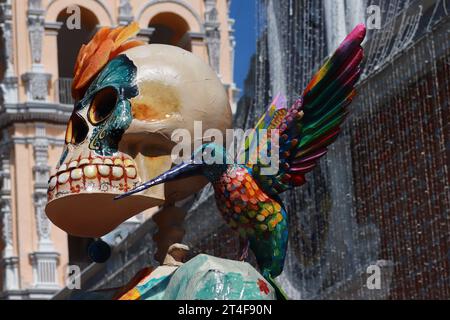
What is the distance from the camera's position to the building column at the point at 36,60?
2547 centimetres

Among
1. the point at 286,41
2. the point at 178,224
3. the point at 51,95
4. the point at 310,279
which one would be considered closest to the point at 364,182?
the point at 310,279

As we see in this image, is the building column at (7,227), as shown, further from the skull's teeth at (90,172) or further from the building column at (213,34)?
the skull's teeth at (90,172)

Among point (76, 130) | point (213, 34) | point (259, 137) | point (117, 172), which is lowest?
point (117, 172)

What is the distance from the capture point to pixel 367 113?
14.1 m

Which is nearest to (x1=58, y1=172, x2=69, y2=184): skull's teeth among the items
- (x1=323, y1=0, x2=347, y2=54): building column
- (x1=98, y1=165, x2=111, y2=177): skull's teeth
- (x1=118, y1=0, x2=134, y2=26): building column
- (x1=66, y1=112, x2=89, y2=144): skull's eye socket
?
(x1=98, y1=165, x2=111, y2=177): skull's teeth

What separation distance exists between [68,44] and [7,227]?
3.95 m

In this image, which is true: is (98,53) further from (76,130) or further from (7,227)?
(7,227)

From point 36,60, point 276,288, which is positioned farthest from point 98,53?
point 36,60

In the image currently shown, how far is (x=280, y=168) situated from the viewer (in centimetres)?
586

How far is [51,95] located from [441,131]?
13.8 meters

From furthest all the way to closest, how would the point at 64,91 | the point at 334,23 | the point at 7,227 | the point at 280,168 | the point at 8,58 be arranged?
1. the point at 64,91
2. the point at 8,58
3. the point at 7,227
4. the point at 334,23
5. the point at 280,168

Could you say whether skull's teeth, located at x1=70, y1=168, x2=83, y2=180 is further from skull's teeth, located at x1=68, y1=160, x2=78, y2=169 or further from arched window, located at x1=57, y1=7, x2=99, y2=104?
arched window, located at x1=57, y1=7, x2=99, y2=104

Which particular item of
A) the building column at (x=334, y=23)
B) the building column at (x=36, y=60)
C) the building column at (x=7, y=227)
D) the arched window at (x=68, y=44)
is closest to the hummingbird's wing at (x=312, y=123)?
the building column at (x=334, y=23)
